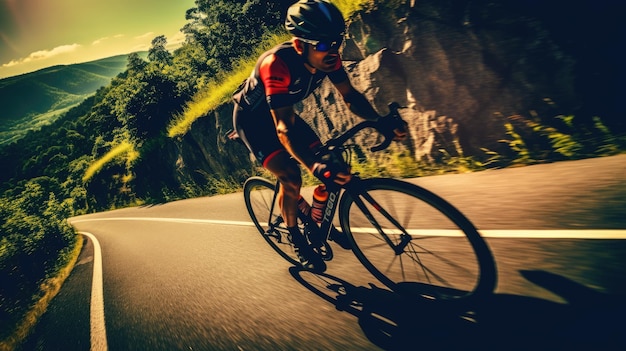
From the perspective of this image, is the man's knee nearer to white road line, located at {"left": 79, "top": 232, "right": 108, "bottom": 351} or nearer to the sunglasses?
the sunglasses

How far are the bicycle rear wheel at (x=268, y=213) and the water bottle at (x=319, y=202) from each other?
727 mm

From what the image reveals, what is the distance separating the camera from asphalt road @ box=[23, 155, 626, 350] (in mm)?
1767

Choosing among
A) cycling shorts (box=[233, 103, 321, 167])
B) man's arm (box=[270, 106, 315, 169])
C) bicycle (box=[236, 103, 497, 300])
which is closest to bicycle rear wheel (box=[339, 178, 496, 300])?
bicycle (box=[236, 103, 497, 300])

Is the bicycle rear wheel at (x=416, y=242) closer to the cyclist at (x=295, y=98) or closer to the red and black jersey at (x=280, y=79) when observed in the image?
the cyclist at (x=295, y=98)

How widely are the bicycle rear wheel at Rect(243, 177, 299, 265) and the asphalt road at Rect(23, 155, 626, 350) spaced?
0.17m

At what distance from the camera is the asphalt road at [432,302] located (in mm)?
1767

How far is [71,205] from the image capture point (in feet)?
116

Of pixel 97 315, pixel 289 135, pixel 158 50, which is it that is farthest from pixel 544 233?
pixel 158 50

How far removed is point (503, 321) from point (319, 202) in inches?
64.0

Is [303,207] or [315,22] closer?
[315,22]

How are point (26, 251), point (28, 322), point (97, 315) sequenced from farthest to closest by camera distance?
1. point (26, 251)
2. point (28, 322)
3. point (97, 315)

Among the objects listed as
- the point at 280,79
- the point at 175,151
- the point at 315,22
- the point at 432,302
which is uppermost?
the point at 315,22

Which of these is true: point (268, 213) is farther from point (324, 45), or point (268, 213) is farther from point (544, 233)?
point (544, 233)

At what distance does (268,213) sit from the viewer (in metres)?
4.04
